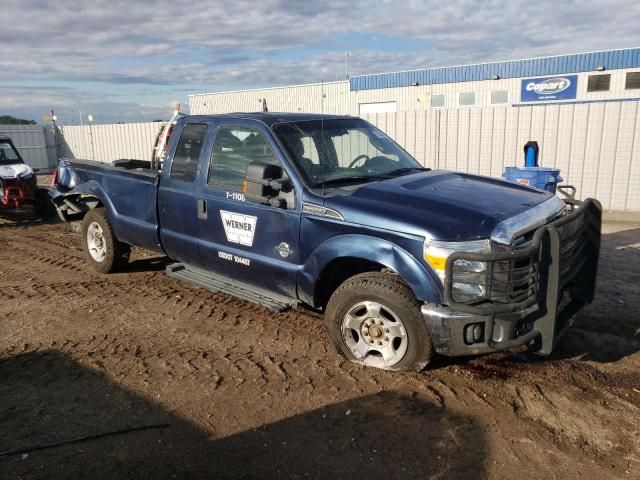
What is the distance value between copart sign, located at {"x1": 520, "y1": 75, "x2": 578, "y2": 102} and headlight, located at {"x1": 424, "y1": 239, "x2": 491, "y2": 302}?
21203 mm

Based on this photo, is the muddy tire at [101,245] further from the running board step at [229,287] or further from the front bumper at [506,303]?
the front bumper at [506,303]

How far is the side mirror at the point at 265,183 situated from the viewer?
4371 mm

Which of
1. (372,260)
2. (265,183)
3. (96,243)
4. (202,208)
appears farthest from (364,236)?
(96,243)

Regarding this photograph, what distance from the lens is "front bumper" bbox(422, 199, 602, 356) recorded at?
348 centimetres

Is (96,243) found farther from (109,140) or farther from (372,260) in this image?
(109,140)

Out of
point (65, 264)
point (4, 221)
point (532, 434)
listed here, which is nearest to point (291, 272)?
point (532, 434)

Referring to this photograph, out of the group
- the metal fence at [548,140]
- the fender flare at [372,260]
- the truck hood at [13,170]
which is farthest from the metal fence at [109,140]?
the fender flare at [372,260]

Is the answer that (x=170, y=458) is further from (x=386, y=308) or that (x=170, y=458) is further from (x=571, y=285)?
(x=571, y=285)

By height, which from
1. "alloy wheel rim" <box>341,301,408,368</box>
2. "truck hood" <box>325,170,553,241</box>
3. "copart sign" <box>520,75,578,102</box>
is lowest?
"alloy wheel rim" <box>341,301,408,368</box>

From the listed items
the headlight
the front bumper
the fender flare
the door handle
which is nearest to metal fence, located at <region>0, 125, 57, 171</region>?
the door handle

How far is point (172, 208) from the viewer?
5520mm

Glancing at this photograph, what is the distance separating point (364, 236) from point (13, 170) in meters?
9.60

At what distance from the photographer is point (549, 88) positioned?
2230 centimetres

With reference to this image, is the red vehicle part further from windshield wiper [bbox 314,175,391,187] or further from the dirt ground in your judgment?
windshield wiper [bbox 314,175,391,187]
